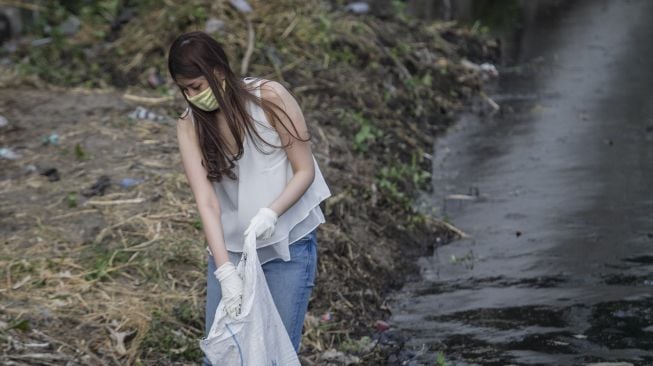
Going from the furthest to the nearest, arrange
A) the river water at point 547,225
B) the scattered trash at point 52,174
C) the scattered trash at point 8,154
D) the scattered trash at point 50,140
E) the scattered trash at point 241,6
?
the scattered trash at point 241,6
the scattered trash at point 50,140
the scattered trash at point 8,154
the scattered trash at point 52,174
the river water at point 547,225

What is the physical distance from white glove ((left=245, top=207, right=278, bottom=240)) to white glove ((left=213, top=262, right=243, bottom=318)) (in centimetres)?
16

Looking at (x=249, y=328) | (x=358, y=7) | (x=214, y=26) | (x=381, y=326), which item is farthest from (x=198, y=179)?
(x=358, y=7)

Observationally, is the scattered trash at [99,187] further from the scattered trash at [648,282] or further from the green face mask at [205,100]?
A: the scattered trash at [648,282]

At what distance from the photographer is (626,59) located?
12461mm

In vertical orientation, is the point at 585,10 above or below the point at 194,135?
below

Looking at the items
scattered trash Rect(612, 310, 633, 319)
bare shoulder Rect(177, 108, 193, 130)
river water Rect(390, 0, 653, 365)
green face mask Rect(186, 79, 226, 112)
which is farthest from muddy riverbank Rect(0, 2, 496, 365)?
green face mask Rect(186, 79, 226, 112)

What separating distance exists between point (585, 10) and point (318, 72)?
22.2 feet

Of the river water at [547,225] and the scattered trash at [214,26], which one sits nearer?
the river water at [547,225]

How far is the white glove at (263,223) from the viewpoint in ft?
13.2

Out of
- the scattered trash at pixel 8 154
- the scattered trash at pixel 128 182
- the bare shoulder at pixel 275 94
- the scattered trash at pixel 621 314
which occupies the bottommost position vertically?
the scattered trash at pixel 621 314

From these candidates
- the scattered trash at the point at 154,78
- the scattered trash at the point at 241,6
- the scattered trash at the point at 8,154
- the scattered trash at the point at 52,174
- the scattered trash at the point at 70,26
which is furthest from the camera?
the scattered trash at the point at 70,26

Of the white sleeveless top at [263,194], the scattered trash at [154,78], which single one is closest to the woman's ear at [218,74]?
the white sleeveless top at [263,194]

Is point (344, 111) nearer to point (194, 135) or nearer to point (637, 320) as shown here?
point (637, 320)

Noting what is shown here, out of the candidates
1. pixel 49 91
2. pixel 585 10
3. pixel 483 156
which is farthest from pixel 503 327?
pixel 585 10
